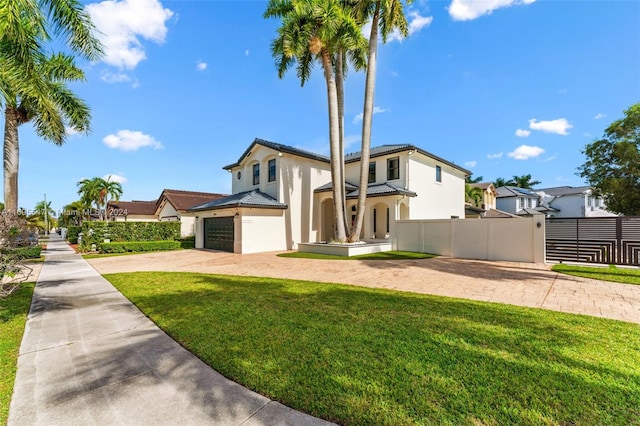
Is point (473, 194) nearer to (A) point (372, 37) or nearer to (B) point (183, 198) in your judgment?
(A) point (372, 37)

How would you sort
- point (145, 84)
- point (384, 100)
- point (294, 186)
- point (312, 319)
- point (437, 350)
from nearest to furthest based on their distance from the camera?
point (437, 350)
point (312, 319)
point (145, 84)
point (384, 100)
point (294, 186)

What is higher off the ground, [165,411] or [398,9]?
[398,9]

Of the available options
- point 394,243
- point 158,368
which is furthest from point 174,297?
point 394,243

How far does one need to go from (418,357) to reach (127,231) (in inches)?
900

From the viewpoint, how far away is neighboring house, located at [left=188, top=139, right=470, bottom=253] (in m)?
17.4

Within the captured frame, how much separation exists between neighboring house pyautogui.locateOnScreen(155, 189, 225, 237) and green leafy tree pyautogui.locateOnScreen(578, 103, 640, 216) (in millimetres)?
33956

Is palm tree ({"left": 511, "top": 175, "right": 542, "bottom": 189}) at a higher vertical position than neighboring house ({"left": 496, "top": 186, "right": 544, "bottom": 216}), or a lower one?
higher

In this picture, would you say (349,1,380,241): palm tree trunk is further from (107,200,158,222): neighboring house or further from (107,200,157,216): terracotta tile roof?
(107,200,157,216): terracotta tile roof

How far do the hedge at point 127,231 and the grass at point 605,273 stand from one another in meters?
24.3

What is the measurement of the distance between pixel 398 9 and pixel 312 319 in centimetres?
1633

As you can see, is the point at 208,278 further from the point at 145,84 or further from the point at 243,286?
the point at 145,84

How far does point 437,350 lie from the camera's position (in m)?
3.62

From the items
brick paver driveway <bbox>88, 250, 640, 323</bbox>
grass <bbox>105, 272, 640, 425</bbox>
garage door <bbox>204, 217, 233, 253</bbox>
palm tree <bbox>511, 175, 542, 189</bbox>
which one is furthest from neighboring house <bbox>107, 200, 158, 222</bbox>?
palm tree <bbox>511, 175, 542, 189</bbox>

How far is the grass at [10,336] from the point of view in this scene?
2.83 m
